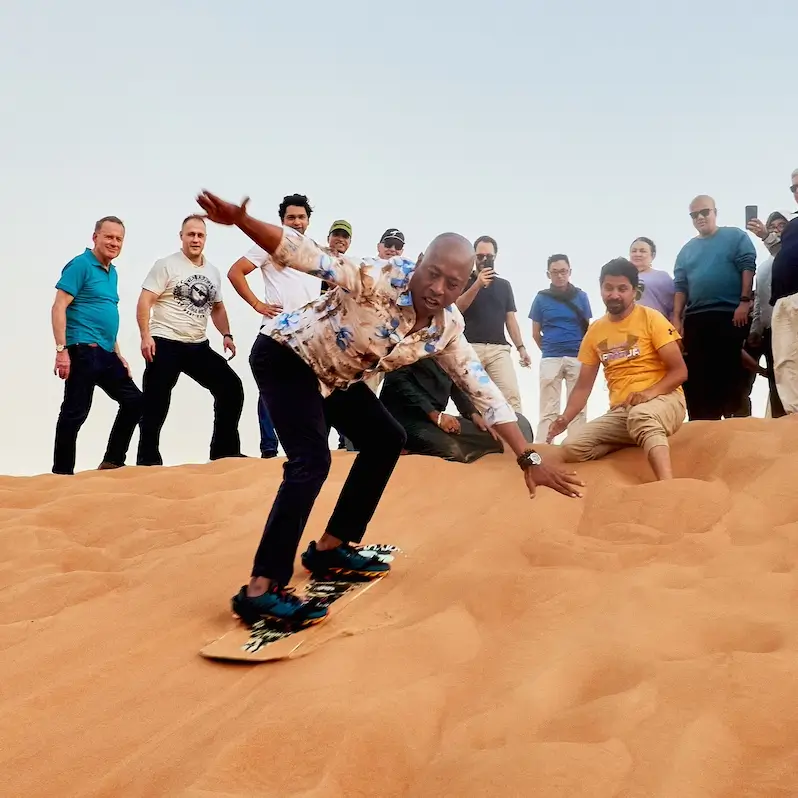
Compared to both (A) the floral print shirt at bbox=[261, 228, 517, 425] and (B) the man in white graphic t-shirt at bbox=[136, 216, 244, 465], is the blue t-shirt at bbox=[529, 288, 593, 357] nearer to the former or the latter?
(B) the man in white graphic t-shirt at bbox=[136, 216, 244, 465]

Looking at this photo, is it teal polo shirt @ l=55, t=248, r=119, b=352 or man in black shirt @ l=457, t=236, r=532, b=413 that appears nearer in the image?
teal polo shirt @ l=55, t=248, r=119, b=352

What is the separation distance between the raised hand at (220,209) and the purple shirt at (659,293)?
4593 millimetres

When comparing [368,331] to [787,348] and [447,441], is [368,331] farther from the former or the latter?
[787,348]

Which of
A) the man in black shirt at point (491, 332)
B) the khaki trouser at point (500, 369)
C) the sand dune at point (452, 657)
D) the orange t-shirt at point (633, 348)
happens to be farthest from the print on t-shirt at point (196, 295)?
the orange t-shirt at point (633, 348)

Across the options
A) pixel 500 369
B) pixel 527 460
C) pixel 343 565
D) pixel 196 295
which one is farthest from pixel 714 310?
pixel 196 295

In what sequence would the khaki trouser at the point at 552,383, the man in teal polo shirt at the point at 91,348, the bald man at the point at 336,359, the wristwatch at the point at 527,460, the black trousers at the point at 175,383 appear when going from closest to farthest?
the bald man at the point at 336,359
the wristwatch at the point at 527,460
the man in teal polo shirt at the point at 91,348
the black trousers at the point at 175,383
the khaki trouser at the point at 552,383

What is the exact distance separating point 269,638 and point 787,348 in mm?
4061

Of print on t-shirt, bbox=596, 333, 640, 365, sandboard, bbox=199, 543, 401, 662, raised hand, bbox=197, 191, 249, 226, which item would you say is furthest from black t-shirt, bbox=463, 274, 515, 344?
raised hand, bbox=197, 191, 249, 226

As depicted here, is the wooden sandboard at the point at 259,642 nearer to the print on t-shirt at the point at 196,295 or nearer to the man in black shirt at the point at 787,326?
the print on t-shirt at the point at 196,295

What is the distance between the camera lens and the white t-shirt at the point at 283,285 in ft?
18.3

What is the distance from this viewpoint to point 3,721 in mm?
2307

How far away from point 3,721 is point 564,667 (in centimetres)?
173

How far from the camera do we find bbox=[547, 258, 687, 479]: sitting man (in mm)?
4738

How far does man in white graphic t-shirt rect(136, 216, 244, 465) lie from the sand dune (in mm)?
1348
